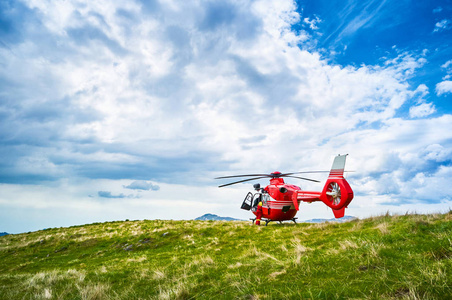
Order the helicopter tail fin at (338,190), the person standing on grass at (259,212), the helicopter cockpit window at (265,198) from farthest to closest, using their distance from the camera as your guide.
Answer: the person standing on grass at (259,212)
the helicopter cockpit window at (265,198)
the helicopter tail fin at (338,190)

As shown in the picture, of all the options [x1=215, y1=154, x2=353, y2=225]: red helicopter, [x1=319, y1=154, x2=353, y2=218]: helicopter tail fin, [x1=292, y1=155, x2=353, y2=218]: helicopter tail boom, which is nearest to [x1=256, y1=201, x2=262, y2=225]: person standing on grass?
[x1=215, y1=154, x2=353, y2=225]: red helicopter

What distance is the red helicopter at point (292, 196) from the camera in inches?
630

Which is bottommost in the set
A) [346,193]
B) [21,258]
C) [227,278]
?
[21,258]

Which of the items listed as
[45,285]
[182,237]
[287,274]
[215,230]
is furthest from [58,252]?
[287,274]

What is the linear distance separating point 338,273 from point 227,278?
2.91 m

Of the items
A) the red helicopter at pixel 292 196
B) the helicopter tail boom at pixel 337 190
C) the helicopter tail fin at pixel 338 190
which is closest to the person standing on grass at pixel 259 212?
the red helicopter at pixel 292 196

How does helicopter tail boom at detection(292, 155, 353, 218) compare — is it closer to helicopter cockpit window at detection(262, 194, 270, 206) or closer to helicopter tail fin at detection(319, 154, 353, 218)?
helicopter tail fin at detection(319, 154, 353, 218)

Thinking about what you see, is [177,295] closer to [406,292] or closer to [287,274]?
[287,274]

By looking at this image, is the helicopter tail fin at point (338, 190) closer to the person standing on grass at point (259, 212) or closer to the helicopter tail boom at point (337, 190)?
the helicopter tail boom at point (337, 190)

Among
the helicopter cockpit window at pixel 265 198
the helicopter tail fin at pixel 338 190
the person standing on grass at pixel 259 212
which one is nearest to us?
the helicopter tail fin at pixel 338 190

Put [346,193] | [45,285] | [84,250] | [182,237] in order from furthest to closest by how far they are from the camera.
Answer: [84,250] → [182,237] → [346,193] → [45,285]

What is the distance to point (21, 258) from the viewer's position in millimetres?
24703

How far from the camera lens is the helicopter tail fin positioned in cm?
1566

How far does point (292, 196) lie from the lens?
21531 millimetres
